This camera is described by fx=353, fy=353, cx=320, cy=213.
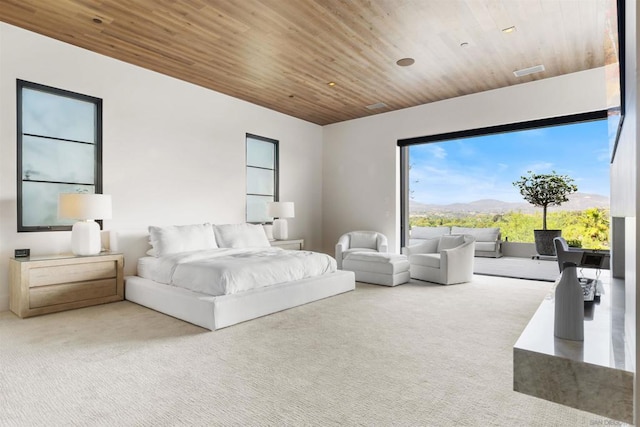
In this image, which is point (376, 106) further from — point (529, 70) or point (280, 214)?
point (280, 214)

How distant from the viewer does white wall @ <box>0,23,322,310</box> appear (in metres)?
3.85

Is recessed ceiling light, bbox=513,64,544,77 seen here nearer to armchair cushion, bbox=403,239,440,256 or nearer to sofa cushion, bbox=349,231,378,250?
armchair cushion, bbox=403,239,440,256

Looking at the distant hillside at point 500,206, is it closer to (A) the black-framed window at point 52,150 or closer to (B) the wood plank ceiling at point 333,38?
(B) the wood plank ceiling at point 333,38

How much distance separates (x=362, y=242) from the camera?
21.7ft

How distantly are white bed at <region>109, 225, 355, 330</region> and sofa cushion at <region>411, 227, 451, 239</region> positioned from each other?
535cm

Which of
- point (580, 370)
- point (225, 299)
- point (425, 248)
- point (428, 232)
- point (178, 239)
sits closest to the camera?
point (580, 370)

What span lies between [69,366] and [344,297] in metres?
2.85

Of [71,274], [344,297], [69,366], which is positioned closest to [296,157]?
[344,297]

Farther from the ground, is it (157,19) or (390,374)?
(157,19)

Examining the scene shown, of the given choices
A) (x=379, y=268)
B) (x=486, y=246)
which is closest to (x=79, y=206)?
(x=379, y=268)

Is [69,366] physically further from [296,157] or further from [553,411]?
[296,157]

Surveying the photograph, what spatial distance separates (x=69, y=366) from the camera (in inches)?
95.9

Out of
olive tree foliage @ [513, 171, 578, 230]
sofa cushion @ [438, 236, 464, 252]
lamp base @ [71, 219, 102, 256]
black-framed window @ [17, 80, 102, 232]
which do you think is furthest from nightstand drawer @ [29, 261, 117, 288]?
olive tree foliage @ [513, 171, 578, 230]

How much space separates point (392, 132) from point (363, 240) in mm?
2198
